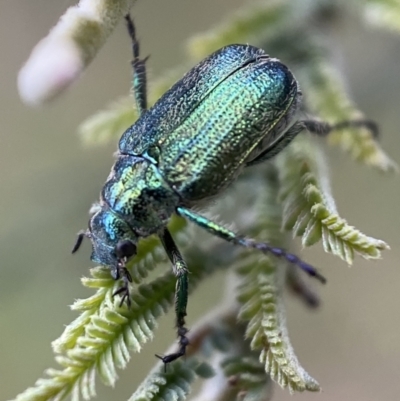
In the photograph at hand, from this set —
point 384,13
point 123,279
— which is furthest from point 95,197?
point 384,13

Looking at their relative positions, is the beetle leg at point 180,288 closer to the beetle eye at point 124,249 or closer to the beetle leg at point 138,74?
the beetle eye at point 124,249

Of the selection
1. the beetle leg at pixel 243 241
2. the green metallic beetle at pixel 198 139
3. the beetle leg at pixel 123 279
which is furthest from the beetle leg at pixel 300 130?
the beetle leg at pixel 123 279

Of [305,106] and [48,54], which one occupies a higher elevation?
[48,54]

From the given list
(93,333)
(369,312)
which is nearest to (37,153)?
(369,312)

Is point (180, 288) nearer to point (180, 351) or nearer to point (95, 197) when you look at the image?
point (180, 351)

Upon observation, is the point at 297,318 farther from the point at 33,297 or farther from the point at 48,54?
the point at 48,54

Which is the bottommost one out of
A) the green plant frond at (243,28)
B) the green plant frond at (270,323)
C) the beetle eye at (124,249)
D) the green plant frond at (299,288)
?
the green plant frond at (299,288)
